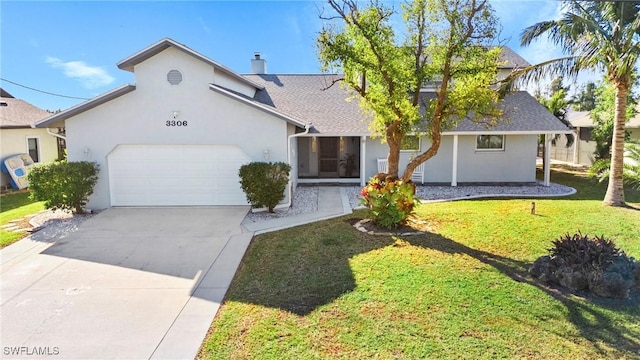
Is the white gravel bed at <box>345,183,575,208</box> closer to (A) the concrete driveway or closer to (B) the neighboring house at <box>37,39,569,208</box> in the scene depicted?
(B) the neighboring house at <box>37,39,569,208</box>

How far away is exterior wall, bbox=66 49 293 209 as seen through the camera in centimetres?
1275

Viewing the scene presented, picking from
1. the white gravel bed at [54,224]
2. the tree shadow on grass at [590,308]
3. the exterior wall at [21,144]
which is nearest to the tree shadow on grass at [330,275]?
the tree shadow on grass at [590,308]

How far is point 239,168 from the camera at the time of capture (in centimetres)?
1319

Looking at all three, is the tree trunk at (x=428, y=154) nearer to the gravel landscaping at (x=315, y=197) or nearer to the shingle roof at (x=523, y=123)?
the gravel landscaping at (x=315, y=197)

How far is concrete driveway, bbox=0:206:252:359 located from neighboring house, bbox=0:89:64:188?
34.9 feet

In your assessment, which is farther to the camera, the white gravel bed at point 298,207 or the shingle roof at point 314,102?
the shingle roof at point 314,102

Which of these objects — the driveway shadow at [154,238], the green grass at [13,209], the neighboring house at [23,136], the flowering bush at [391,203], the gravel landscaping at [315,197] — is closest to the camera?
the driveway shadow at [154,238]

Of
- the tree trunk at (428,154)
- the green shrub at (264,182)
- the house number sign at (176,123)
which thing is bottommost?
the green shrub at (264,182)

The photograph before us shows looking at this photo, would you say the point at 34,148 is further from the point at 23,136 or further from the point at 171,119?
the point at 171,119

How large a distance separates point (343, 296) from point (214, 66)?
30.8ft

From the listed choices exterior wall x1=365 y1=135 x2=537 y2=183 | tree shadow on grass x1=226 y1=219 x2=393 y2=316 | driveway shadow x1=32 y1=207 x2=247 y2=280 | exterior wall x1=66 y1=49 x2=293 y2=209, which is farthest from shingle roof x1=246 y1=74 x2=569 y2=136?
tree shadow on grass x1=226 y1=219 x2=393 y2=316

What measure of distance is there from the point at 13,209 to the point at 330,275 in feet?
42.9

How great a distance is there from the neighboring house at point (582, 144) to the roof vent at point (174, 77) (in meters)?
21.2

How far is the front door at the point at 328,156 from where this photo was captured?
19.2 metres
